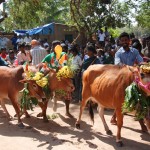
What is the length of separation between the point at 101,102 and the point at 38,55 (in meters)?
3.60

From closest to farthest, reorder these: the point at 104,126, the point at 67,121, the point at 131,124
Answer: the point at 104,126, the point at 131,124, the point at 67,121

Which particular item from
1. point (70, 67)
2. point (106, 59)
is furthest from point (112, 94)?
point (106, 59)

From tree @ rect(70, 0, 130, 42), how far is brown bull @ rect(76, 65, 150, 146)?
21.4 feet

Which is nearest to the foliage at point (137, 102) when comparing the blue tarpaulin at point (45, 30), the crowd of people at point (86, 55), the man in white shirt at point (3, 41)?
the crowd of people at point (86, 55)

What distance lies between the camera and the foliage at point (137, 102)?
15.9ft

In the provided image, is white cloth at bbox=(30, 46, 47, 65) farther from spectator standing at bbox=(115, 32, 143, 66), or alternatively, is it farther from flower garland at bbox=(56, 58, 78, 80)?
spectator standing at bbox=(115, 32, 143, 66)

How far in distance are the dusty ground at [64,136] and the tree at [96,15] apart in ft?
20.4

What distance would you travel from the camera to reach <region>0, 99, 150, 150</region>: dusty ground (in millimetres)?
5453

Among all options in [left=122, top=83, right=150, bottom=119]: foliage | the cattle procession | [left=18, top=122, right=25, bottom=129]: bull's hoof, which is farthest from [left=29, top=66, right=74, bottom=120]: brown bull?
[left=122, top=83, right=150, bottom=119]: foliage

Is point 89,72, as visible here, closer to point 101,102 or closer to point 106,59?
point 101,102

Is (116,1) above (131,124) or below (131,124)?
above

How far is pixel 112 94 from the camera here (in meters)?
5.42

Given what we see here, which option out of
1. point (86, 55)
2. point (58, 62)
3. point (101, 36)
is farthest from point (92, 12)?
point (58, 62)

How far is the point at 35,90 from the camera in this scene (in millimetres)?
6375
